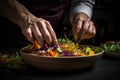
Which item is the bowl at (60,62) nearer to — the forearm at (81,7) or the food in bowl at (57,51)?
the food in bowl at (57,51)

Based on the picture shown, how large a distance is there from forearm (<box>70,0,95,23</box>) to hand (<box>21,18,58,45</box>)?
0.60 m

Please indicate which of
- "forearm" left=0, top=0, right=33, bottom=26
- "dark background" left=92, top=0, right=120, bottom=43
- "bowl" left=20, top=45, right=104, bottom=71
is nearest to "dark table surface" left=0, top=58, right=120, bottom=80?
"bowl" left=20, top=45, right=104, bottom=71

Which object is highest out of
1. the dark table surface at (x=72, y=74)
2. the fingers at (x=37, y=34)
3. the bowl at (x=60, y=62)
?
the fingers at (x=37, y=34)

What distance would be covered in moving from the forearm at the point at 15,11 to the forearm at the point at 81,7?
458 millimetres

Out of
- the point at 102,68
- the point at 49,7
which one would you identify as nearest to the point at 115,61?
the point at 102,68

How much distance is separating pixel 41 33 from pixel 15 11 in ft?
0.86

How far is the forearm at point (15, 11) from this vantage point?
1263 mm

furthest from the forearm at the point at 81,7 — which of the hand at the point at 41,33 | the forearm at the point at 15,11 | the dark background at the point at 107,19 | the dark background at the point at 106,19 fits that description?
the dark background at the point at 107,19

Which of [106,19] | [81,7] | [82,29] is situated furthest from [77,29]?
[106,19]

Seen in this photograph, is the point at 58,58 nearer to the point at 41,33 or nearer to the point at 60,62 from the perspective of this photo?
the point at 60,62

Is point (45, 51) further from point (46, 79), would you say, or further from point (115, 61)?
point (115, 61)

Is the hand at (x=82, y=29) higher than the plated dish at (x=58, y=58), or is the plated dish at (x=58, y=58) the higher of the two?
the hand at (x=82, y=29)

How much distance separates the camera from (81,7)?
69.1 inches

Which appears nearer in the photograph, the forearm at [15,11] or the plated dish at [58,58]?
the plated dish at [58,58]
